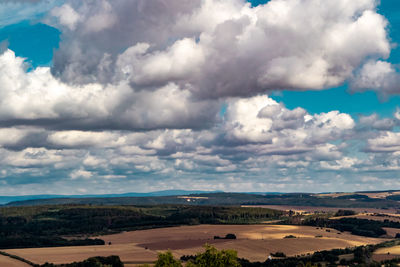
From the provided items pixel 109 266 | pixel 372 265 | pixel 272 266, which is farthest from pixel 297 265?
pixel 109 266

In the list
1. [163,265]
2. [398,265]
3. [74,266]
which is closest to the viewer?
[163,265]

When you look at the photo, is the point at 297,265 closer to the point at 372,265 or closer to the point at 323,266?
the point at 323,266

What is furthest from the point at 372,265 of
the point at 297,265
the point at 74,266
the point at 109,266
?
the point at 74,266

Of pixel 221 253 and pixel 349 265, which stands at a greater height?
pixel 221 253

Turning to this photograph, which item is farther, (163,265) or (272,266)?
(272,266)

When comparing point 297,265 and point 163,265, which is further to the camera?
point 297,265

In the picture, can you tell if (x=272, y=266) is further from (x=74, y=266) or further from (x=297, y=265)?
(x=74, y=266)

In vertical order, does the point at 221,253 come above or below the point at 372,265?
above

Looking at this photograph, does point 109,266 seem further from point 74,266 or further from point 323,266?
point 323,266

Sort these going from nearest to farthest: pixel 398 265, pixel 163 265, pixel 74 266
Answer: pixel 163 265, pixel 398 265, pixel 74 266
